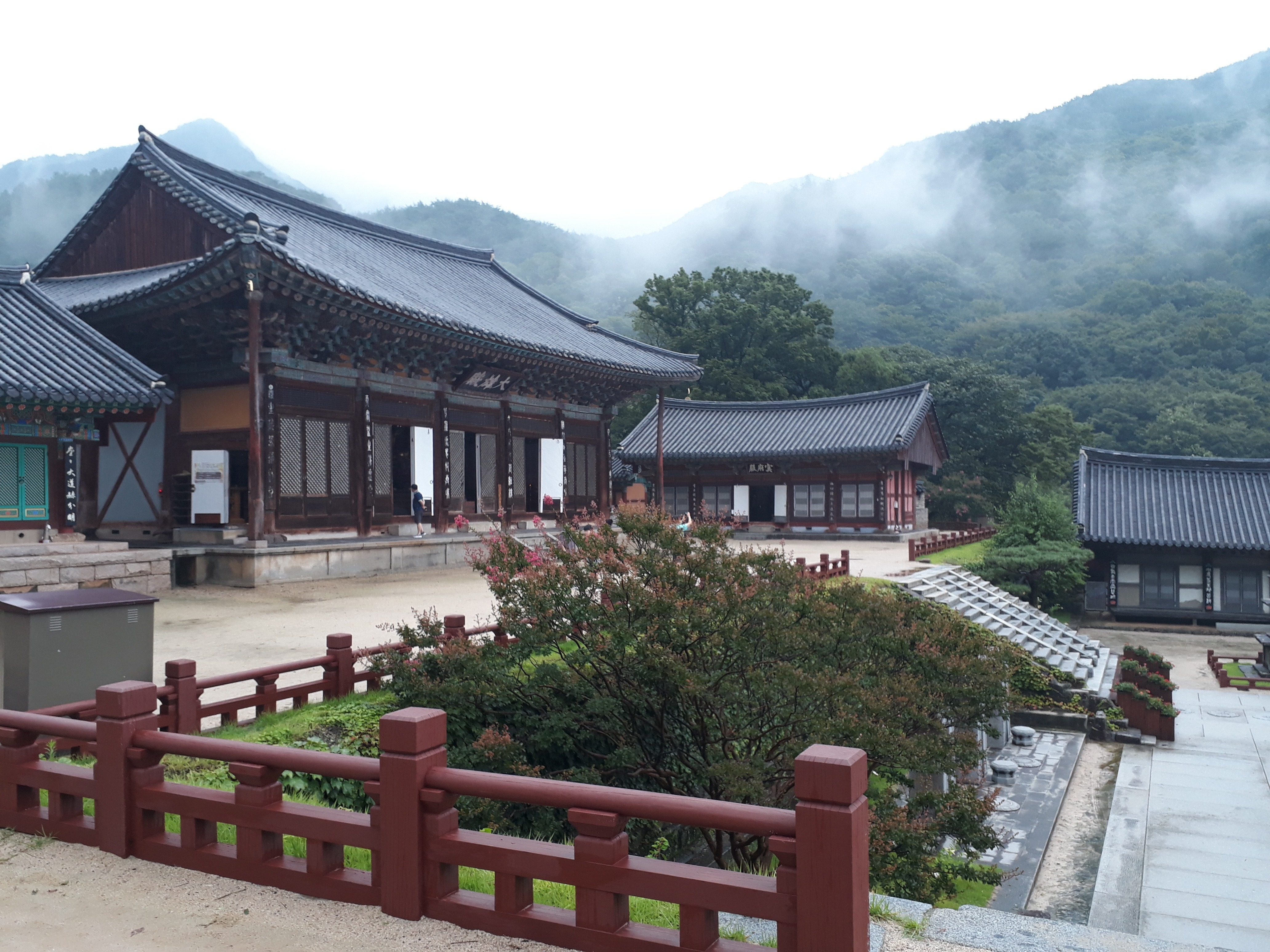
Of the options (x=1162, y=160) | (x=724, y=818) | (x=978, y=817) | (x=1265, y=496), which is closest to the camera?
(x=724, y=818)

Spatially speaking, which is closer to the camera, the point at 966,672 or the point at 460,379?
the point at 966,672

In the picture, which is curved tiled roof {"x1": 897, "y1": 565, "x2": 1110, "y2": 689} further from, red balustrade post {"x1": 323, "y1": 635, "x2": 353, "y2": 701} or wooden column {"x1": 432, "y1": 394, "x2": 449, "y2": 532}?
red balustrade post {"x1": 323, "y1": 635, "x2": 353, "y2": 701}

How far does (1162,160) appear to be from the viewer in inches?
4865

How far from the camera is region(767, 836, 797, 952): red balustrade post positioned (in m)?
3.36

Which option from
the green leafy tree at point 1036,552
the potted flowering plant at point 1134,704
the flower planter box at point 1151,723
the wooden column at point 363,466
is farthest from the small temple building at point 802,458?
the flower planter box at point 1151,723

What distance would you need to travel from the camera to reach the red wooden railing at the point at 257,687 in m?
6.57

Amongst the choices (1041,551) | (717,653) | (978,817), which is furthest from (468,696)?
(1041,551)

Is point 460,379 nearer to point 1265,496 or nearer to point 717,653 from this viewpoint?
point 717,653

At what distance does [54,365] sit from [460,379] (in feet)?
29.1

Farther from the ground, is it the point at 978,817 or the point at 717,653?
the point at 717,653

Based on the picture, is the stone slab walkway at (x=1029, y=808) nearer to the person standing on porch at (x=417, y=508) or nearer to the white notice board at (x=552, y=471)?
the person standing on porch at (x=417, y=508)

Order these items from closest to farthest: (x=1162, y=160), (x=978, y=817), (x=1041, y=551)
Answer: (x=978, y=817), (x=1041, y=551), (x=1162, y=160)

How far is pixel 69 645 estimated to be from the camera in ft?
21.1

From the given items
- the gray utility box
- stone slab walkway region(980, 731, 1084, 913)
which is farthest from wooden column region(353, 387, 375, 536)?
stone slab walkway region(980, 731, 1084, 913)
